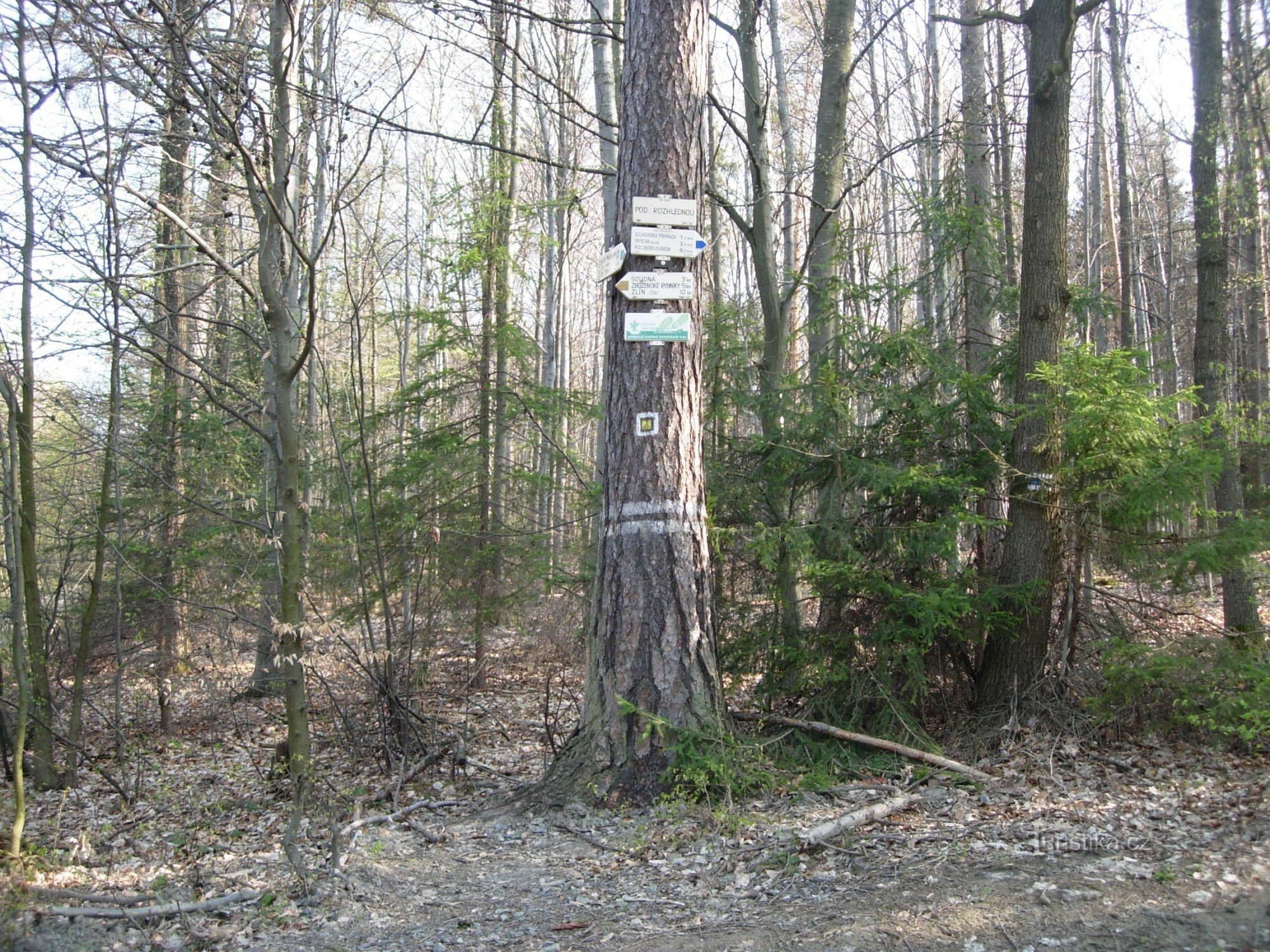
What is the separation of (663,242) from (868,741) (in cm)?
323

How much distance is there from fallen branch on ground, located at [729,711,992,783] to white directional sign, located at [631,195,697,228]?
9.93ft

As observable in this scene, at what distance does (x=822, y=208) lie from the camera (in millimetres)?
7750

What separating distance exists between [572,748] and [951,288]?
17.5 ft

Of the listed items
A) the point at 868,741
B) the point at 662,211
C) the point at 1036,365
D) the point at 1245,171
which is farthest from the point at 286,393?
the point at 1245,171

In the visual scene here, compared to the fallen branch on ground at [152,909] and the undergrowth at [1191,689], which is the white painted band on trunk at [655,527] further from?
the undergrowth at [1191,689]

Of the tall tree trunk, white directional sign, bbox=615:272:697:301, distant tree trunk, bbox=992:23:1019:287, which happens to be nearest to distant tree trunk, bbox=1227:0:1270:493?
distant tree trunk, bbox=992:23:1019:287

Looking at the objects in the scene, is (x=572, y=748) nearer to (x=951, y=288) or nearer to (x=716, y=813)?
(x=716, y=813)

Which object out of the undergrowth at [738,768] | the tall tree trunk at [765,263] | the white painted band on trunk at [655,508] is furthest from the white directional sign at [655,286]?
the undergrowth at [738,768]

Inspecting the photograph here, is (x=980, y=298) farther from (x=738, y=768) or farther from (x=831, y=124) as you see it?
(x=738, y=768)

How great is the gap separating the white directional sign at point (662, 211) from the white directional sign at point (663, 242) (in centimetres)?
4

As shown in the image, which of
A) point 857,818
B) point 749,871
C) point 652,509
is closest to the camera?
point 749,871

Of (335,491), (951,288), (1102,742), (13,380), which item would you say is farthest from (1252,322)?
(13,380)

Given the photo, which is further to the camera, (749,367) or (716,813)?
(749,367)

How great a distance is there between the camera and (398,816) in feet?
16.6
